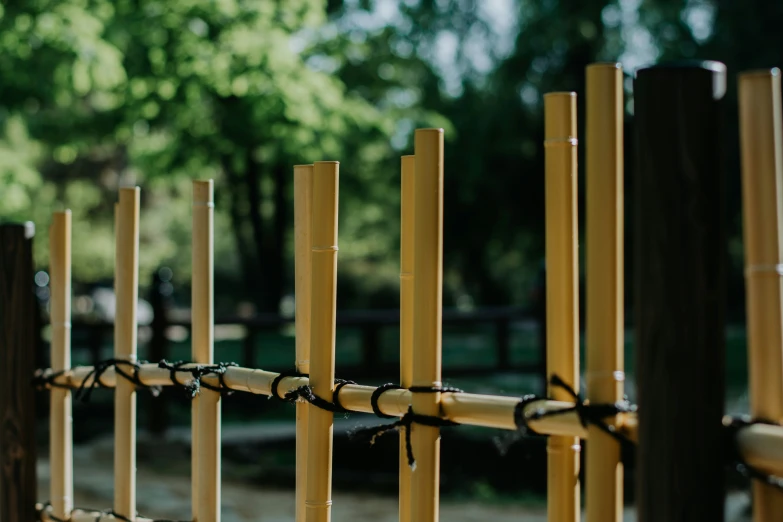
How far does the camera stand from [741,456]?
1.11 meters

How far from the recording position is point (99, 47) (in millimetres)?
5625

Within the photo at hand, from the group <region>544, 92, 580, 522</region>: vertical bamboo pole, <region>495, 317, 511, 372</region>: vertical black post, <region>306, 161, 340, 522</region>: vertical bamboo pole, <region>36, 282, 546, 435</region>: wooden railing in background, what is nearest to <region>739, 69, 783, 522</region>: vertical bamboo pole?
<region>544, 92, 580, 522</region>: vertical bamboo pole

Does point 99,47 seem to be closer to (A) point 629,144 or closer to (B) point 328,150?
(B) point 328,150

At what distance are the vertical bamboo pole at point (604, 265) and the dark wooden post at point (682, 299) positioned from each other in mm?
150

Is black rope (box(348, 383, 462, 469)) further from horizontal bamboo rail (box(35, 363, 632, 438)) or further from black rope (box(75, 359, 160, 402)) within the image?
black rope (box(75, 359, 160, 402))

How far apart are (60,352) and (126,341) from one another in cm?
36

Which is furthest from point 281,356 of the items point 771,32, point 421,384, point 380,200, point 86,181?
point 421,384

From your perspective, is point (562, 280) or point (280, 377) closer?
point (562, 280)

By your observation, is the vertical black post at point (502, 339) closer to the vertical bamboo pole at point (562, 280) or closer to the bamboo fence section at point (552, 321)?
the bamboo fence section at point (552, 321)

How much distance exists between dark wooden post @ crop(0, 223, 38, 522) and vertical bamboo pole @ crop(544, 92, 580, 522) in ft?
5.84

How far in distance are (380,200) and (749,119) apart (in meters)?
14.2

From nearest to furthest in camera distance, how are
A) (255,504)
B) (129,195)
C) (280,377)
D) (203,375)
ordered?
1. (280,377)
2. (203,375)
3. (129,195)
4. (255,504)

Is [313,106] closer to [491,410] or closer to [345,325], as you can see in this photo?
[345,325]

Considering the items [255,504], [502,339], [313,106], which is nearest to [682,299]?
[255,504]
